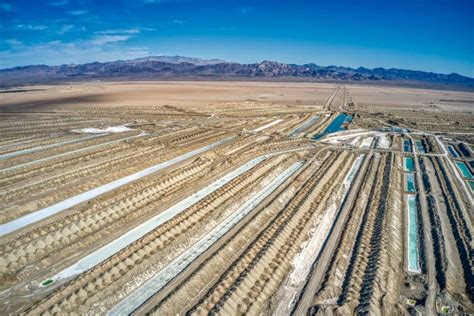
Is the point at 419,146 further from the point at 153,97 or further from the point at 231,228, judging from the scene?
the point at 153,97

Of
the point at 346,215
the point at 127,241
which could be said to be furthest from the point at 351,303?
the point at 127,241

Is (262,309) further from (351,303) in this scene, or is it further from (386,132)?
(386,132)

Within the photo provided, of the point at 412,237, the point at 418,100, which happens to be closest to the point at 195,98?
the point at 418,100

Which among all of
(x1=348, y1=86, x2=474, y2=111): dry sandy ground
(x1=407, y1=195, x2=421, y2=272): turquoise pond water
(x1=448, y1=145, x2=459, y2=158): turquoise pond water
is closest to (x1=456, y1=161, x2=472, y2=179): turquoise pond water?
(x1=448, y1=145, x2=459, y2=158): turquoise pond water

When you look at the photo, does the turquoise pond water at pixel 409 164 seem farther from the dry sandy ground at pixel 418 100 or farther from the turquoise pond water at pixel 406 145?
the dry sandy ground at pixel 418 100

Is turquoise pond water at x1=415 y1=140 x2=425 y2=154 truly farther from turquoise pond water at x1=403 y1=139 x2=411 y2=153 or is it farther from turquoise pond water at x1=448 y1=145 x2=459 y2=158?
turquoise pond water at x1=448 y1=145 x2=459 y2=158

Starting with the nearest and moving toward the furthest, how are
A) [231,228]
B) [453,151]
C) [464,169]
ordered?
[231,228]
[464,169]
[453,151]

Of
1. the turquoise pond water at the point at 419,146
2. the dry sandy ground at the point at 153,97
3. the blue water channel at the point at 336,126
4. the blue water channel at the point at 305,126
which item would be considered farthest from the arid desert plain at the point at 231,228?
the dry sandy ground at the point at 153,97
